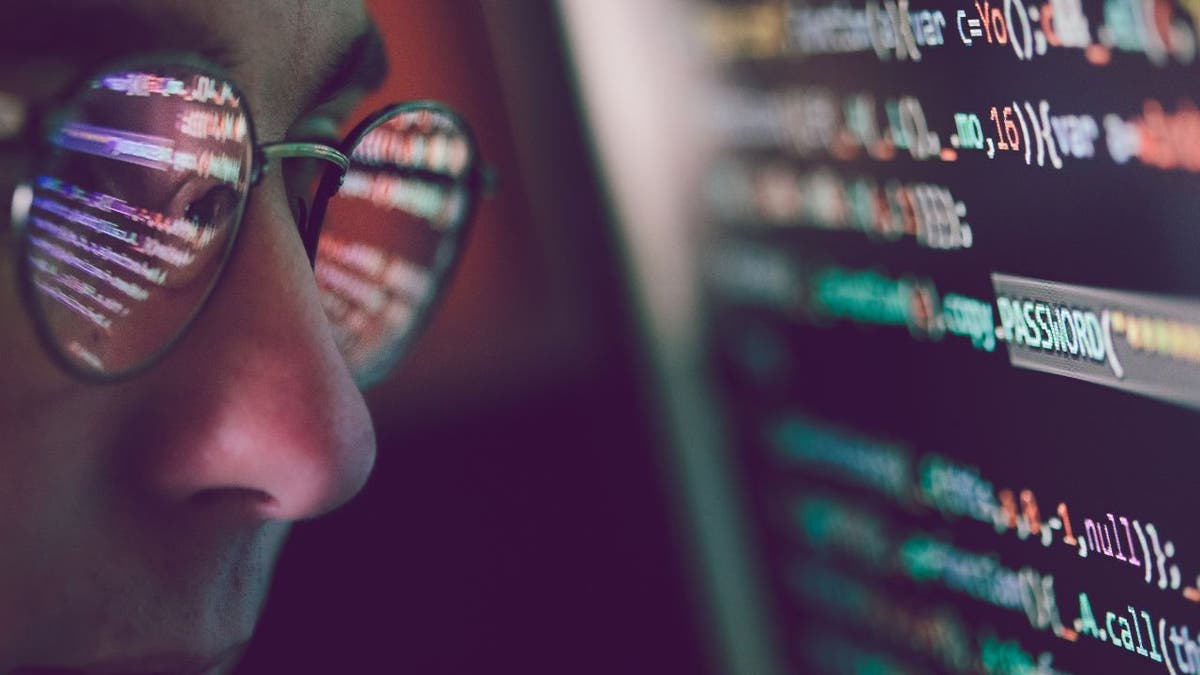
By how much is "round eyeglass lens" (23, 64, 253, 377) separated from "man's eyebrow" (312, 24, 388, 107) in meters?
0.08

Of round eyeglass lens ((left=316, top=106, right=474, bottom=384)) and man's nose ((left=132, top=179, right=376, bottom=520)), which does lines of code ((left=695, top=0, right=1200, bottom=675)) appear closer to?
round eyeglass lens ((left=316, top=106, right=474, bottom=384))

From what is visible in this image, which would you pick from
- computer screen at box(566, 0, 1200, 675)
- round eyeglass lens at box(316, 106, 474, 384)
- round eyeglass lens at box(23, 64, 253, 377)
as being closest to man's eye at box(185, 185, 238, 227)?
round eyeglass lens at box(23, 64, 253, 377)

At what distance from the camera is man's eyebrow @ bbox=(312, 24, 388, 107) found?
67 centimetres

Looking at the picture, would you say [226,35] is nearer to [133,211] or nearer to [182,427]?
[133,211]

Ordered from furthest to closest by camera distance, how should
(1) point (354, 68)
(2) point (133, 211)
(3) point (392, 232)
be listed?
(3) point (392, 232), (1) point (354, 68), (2) point (133, 211)

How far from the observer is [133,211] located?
0.59 metres

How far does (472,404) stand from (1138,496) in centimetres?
79

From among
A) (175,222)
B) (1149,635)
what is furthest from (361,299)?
(1149,635)

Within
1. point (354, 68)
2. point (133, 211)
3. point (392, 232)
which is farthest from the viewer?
point (392, 232)

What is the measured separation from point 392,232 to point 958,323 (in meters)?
0.44

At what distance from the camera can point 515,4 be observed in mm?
1245

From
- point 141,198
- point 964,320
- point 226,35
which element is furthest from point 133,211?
point 964,320

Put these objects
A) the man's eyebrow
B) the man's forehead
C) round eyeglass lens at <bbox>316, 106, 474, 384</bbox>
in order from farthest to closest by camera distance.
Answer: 1. round eyeglass lens at <bbox>316, 106, 474, 384</bbox>
2. the man's eyebrow
3. the man's forehead

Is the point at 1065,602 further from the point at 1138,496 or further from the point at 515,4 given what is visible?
the point at 515,4
